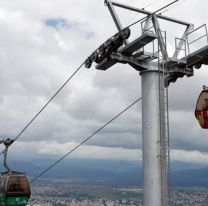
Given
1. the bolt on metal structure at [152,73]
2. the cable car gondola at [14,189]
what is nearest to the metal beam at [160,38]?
the bolt on metal structure at [152,73]

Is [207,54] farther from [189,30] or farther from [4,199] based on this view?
[4,199]

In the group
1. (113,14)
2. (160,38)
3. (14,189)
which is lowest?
(14,189)

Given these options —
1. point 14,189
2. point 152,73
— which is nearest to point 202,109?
point 152,73

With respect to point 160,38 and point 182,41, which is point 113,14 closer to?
point 160,38

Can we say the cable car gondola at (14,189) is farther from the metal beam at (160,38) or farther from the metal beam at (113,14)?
the metal beam at (160,38)

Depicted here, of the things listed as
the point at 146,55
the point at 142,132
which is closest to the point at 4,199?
the point at 142,132
